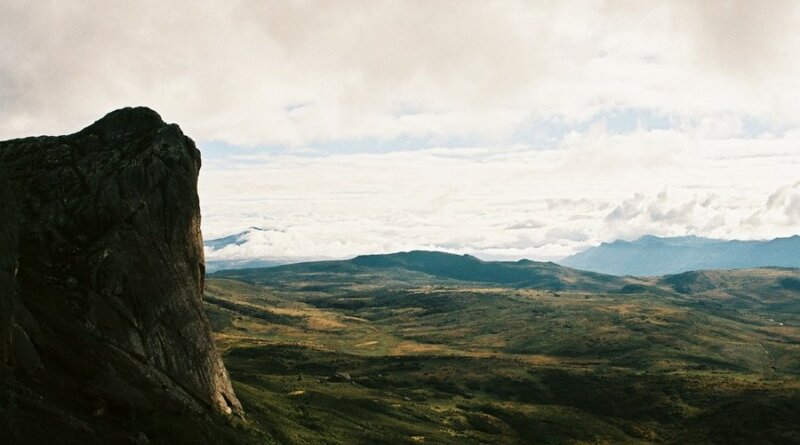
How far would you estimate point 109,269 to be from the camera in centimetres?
5231

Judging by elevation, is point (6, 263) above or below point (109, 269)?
above

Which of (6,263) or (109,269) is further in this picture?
(109,269)

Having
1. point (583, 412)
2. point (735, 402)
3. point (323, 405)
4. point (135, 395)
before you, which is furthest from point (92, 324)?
point (735, 402)

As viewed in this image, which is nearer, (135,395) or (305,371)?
(135,395)

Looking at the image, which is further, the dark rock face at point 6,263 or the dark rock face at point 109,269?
the dark rock face at point 109,269

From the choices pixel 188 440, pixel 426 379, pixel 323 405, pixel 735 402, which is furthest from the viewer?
pixel 426 379

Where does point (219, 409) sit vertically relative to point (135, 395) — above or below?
below

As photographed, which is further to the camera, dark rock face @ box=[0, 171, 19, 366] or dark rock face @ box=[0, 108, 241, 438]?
dark rock face @ box=[0, 108, 241, 438]

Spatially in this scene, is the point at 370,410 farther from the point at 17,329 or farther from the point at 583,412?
the point at 17,329

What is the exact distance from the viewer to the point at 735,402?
13012 centimetres

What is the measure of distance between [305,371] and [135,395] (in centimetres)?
12062

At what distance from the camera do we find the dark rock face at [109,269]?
39.6 meters

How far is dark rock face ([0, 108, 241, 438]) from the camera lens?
39.6 meters

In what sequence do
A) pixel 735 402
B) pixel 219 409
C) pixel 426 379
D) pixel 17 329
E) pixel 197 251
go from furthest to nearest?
pixel 426 379 < pixel 735 402 < pixel 197 251 < pixel 219 409 < pixel 17 329
